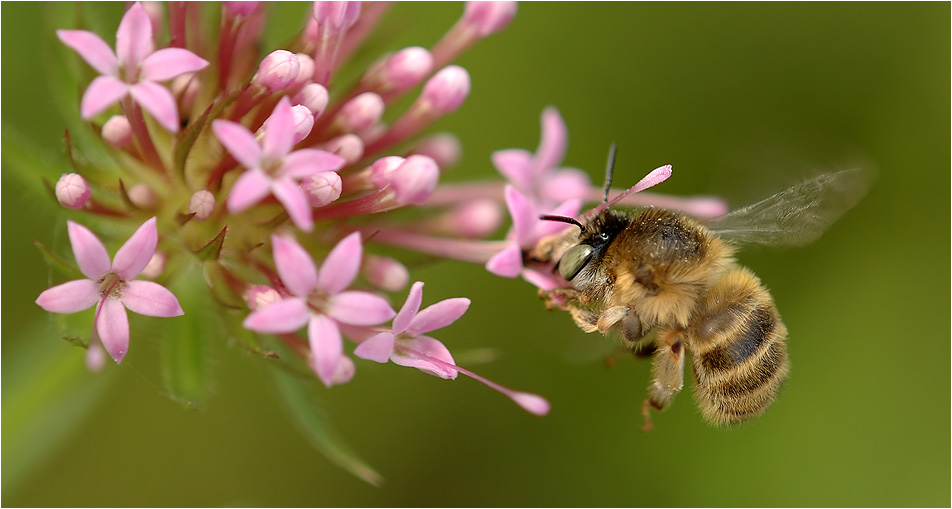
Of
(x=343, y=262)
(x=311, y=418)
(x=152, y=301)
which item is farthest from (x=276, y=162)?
(x=311, y=418)

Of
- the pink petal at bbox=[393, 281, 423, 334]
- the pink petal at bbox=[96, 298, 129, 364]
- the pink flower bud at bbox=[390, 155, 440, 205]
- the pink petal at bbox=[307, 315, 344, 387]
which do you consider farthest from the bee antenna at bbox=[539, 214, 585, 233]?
the pink petal at bbox=[96, 298, 129, 364]

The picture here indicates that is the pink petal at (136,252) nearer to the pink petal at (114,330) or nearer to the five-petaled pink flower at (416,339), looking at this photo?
the pink petal at (114,330)

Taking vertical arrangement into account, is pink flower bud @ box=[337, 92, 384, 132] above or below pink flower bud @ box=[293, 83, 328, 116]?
below

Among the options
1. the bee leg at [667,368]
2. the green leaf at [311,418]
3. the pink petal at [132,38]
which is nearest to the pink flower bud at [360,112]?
the pink petal at [132,38]

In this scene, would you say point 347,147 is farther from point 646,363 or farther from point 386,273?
point 646,363

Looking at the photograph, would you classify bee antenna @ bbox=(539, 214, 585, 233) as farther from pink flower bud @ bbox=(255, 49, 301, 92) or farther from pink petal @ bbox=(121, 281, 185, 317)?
pink petal @ bbox=(121, 281, 185, 317)
